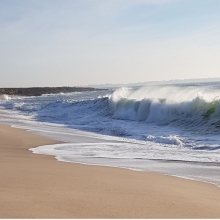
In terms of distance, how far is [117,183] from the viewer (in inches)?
222

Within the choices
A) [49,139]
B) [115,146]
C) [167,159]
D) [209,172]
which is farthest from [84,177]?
[49,139]

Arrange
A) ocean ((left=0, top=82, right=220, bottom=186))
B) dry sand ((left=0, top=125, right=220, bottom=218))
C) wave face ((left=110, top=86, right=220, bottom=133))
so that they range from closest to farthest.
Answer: dry sand ((left=0, top=125, right=220, bottom=218)) < ocean ((left=0, top=82, right=220, bottom=186)) < wave face ((left=110, top=86, right=220, bottom=133))

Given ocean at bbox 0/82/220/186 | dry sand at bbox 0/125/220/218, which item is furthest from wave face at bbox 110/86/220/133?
dry sand at bbox 0/125/220/218

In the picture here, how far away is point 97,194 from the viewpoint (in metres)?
4.73

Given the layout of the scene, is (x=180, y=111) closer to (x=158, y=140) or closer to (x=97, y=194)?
(x=158, y=140)

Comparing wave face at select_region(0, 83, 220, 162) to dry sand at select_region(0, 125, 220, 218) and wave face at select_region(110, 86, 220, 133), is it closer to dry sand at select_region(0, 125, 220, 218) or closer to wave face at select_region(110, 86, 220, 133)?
wave face at select_region(110, 86, 220, 133)

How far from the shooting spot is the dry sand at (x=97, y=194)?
12.6 feet

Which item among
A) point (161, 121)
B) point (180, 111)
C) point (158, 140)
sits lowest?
point (158, 140)

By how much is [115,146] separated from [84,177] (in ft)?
17.0

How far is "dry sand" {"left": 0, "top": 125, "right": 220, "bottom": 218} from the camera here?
151 inches

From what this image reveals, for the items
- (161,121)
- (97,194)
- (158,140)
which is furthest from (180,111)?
(97,194)

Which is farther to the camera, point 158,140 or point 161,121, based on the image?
point 161,121

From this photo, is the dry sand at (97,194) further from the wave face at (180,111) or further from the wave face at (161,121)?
the wave face at (180,111)

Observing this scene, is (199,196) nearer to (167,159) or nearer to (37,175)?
(37,175)
